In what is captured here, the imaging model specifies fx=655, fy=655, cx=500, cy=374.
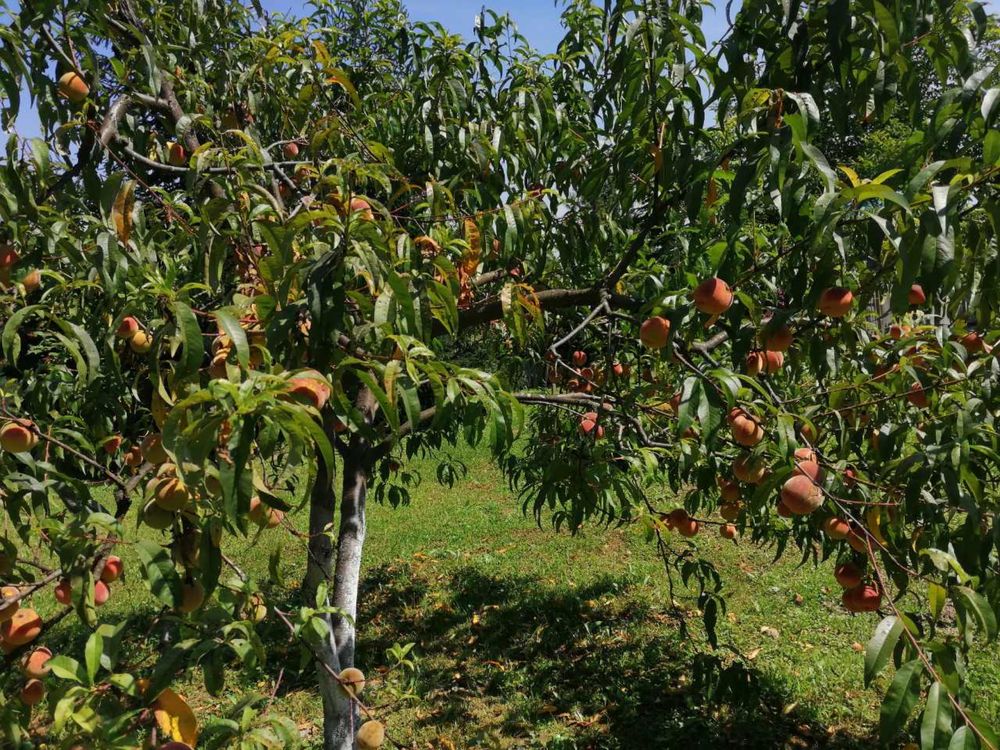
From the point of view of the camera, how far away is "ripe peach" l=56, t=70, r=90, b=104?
163 cm

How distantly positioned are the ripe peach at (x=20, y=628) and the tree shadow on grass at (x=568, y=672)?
7.14 ft

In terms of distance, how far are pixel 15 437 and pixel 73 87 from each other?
3.02 ft

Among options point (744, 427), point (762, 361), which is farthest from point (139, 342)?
point (762, 361)

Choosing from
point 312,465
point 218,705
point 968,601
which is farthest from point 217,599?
point 218,705

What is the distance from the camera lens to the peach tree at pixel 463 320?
1.08m

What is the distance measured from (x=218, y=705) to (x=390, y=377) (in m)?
3.12

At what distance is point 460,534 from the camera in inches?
248

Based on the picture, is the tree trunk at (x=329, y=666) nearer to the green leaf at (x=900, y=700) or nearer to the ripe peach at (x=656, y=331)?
the ripe peach at (x=656, y=331)

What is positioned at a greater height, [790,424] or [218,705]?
[790,424]

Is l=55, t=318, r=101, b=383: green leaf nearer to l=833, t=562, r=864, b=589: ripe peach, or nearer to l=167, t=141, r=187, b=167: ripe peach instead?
l=167, t=141, r=187, b=167: ripe peach

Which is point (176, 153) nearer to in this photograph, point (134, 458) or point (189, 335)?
point (134, 458)

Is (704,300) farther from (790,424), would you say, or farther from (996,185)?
(996,185)

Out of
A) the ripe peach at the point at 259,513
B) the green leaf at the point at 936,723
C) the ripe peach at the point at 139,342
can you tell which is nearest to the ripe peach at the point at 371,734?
the ripe peach at the point at 259,513

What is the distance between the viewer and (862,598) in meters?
1.71
